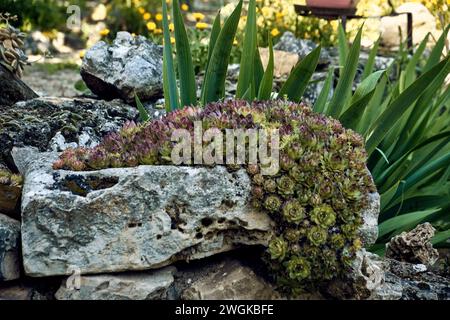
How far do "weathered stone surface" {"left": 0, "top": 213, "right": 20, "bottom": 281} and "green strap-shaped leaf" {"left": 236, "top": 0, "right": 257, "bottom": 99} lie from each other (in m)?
1.29

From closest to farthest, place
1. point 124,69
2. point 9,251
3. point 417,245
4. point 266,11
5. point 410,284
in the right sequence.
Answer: point 9,251 < point 410,284 < point 417,245 < point 124,69 < point 266,11

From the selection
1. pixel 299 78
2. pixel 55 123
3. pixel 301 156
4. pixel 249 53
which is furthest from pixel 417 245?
pixel 55 123

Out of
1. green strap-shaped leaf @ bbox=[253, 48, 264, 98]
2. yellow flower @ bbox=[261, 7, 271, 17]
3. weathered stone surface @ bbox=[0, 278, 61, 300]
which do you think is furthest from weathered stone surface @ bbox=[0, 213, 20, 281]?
yellow flower @ bbox=[261, 7, 271, 17]

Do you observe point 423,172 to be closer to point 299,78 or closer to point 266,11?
point 299,78

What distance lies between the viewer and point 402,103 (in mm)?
3396

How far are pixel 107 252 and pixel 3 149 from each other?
993 millimetres

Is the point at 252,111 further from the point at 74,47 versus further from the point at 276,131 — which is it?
the point at 74,47

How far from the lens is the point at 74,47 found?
9492 millimetres

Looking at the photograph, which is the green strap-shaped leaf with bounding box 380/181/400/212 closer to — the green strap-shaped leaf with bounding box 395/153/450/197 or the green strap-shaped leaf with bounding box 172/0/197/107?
the green strap-shaped leaf with bounding box 395/153/450/197

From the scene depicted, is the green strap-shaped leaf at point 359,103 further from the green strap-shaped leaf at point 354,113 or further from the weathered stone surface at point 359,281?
the weathered stone surface at point 359,281

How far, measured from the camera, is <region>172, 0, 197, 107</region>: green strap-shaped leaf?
339cm

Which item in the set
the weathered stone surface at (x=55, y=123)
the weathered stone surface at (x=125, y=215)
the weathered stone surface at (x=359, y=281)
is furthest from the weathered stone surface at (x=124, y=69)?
the weathered stone surface at (x=359, y=281)

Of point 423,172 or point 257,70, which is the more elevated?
point 257,70

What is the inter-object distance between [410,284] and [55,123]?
179 cm
